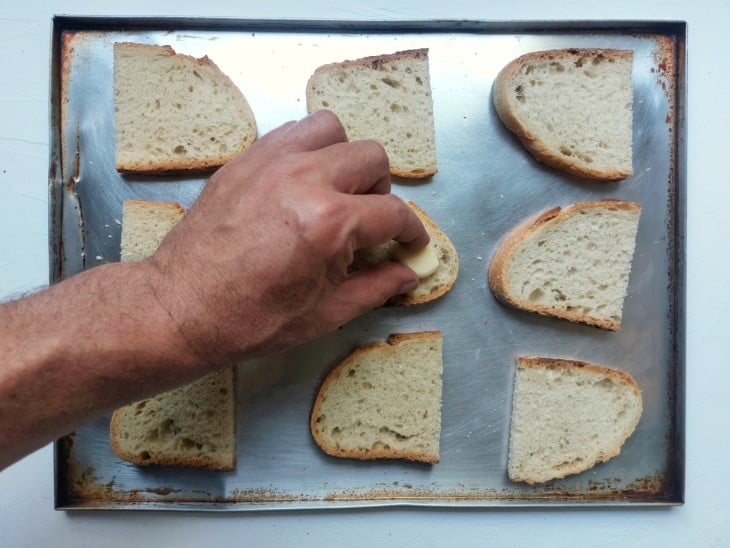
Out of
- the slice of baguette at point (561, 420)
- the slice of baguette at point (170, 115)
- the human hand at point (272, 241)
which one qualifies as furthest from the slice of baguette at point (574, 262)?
the slice of baguette at point (170, 115)

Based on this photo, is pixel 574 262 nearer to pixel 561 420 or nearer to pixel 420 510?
pixel 561 420

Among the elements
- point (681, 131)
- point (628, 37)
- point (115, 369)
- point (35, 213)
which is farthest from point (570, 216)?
point (35, 213)

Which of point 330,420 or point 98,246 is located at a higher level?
point 98,246

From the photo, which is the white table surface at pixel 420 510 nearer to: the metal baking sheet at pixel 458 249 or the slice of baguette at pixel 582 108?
the metal baking sheet at pixel 458 249

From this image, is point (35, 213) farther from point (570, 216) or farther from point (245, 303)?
point (570, 216)

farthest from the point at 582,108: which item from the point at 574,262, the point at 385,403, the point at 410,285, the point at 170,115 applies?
the point at 170,115

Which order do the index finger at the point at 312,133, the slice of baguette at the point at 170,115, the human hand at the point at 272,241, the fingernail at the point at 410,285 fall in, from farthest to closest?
the slice of baguette at the point at 170,115, the fingernail at the point at 410,285, the index finger at the point at 312,133, the human hand at the point at 272,241
